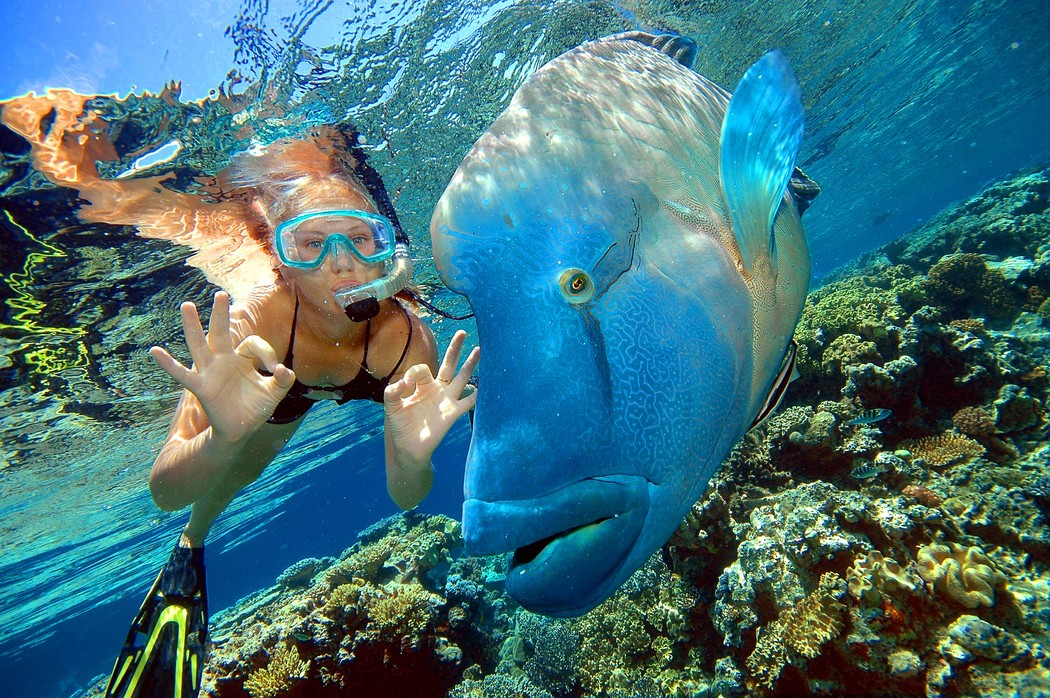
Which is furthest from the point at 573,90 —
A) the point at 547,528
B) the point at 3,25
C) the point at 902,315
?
the point at 902,315

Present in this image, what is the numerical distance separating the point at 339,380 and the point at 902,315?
667cm

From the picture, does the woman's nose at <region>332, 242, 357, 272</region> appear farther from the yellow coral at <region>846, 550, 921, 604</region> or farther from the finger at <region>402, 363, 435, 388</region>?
the yellow coral at <region>846, 550, 921, 604</region>

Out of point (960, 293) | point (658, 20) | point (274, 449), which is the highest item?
point (658, 20)

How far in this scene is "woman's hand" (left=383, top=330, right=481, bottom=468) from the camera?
2939 millimetres

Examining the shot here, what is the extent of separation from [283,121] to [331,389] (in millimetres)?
4138

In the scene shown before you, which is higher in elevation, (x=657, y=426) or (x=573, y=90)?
(x=573, y=90)

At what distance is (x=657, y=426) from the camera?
4.17 feet

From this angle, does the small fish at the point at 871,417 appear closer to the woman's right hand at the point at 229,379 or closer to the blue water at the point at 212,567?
the woman's right hand at the point at 229,379

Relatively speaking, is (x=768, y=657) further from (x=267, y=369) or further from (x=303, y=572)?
(x=303, y=572)

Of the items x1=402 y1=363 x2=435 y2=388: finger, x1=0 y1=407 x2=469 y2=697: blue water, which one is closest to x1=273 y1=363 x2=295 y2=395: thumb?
x1=402 y1=363 x2=435 y2=388: finger

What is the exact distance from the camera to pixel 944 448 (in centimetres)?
471

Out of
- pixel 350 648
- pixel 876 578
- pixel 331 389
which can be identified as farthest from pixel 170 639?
pixel 876 578

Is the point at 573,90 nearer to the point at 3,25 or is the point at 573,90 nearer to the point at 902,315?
the point at 3,25

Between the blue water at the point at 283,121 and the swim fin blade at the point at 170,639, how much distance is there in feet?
15.5
